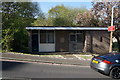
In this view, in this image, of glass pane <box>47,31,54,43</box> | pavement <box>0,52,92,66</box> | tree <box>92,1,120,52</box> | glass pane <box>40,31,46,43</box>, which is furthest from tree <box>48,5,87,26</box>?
pavement <box>0,52,92,66</box>

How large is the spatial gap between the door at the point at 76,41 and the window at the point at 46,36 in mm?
2532

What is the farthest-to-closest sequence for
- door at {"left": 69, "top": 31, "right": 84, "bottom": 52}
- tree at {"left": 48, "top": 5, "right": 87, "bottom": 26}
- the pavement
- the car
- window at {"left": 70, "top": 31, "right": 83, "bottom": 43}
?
tree at {"left": 48, "top": 5, "right": 87, "bottom": 26} < window at {"left": 70, "top": 31, "right": 83, "bottom": 43} < door at {"left": 69, "top": 31, "right": 84, "bottom": 52} < the pavement < the car

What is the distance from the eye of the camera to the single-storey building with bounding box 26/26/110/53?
14.0 meters

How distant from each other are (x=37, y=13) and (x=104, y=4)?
51.2ft

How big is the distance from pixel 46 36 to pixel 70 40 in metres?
3.23

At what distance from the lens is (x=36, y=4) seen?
84.3 ft

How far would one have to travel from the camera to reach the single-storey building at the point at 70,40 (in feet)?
45.9

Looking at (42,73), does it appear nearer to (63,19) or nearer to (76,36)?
(76,36)

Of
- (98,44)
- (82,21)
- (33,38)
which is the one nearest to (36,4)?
(82,21)

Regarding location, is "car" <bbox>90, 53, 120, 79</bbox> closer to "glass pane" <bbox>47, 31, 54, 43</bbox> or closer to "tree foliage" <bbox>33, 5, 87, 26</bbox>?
"glass pane" <bbox>47, 31, 54, 43</bbox>

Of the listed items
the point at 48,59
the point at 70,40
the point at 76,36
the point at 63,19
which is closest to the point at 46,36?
the point at 70,40

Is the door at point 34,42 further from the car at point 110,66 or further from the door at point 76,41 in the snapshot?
the car at point 110,66

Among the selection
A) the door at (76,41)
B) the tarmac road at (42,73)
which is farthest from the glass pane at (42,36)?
the tarmac road at (42,73)

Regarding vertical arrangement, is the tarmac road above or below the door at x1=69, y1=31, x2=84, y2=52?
below
